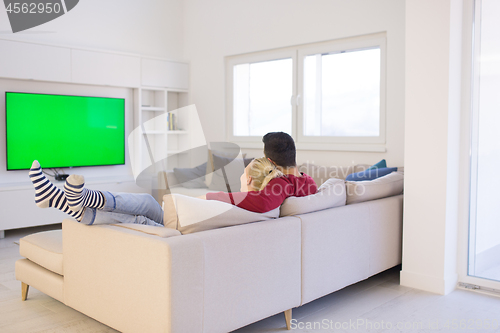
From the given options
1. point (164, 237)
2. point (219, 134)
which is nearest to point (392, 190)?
point (164, 237)

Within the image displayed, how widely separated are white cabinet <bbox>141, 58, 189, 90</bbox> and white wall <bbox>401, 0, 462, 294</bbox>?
3625 mm

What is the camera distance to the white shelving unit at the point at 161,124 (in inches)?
225

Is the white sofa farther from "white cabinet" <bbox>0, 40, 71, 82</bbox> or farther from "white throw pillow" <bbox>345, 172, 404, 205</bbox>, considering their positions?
"white cabinet" <bbox>0, 40, 71, 82</bbox>

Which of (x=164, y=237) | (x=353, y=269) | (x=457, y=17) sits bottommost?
(x=353, y=269)

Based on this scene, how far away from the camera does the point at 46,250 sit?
98.3 inches

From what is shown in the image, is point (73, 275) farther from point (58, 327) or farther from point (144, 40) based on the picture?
point (144, 40)

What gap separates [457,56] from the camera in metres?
A: 2.88

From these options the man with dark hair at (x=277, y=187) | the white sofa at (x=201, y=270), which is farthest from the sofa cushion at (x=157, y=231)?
the man with dark hair at (x=277, y=187)

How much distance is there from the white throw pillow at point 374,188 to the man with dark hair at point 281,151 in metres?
0.46

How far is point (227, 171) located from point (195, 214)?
10.2ft

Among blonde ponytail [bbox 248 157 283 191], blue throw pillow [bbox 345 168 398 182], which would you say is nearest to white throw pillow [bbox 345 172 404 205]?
blue throw pillow [bbox 345 168 398 182]

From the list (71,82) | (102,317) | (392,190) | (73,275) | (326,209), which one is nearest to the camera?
(102,317)

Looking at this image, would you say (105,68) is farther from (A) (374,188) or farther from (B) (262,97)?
(A) (374,188)

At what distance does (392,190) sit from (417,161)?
315 mm
